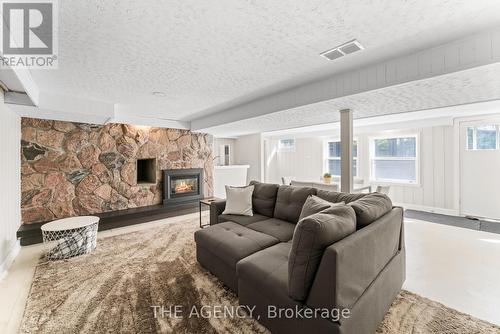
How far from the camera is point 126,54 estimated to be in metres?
2.18

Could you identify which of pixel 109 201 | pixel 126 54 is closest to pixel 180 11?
pixel 126 54

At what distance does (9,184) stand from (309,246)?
413 centimetres

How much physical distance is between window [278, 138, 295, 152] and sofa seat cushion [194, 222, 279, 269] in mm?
5813

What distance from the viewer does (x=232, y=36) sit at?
1889mm

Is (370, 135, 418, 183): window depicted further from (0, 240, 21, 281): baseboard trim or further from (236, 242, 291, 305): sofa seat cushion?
(0, 240, 21, 281): baseboard trim

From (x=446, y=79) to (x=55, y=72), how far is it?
439cm

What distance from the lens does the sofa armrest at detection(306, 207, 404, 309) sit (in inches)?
47.6

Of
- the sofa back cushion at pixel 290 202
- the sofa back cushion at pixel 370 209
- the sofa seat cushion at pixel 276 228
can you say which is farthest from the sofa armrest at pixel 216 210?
the sofa back cushion at pixel 370 209

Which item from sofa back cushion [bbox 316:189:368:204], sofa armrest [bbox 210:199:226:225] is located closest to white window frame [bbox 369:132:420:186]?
sofa back cushion [bbox 316:189:368:204]

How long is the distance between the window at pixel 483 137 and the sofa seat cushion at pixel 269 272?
5407mm

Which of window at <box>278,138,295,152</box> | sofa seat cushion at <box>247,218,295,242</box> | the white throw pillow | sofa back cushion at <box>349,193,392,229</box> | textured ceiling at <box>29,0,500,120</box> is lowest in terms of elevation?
sofa seat cushion at <box>247,218,295,242</box>

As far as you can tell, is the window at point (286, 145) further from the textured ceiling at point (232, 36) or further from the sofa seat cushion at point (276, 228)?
the sofa seat cushion at point (276, 228)

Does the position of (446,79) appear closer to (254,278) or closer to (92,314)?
(254,278)

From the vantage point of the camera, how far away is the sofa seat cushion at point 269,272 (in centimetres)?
153
